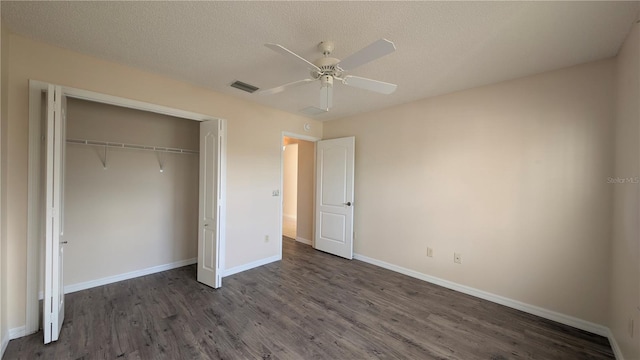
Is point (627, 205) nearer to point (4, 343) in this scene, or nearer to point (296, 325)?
point (296, 325)

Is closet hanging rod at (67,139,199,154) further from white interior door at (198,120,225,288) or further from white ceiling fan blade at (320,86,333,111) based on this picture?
white ceiling fan blade at (320,86,333,111)


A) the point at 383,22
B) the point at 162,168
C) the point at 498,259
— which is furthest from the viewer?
the point at 162,168

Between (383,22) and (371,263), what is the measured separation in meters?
3.50

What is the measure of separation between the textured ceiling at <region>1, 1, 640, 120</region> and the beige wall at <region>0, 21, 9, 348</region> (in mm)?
223

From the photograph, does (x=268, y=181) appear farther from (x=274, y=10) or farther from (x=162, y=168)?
(x=274, y=10)

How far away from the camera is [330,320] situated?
2.52 m

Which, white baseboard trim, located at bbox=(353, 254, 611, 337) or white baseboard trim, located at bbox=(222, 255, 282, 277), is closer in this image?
white baseboard trim, located at bbox=(353, 254, 611, 337)

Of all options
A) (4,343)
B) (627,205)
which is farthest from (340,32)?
(4,343)

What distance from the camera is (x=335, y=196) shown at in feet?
15.0

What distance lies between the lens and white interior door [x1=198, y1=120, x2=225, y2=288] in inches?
124

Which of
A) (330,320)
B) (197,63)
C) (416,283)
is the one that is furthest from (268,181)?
(416,283)

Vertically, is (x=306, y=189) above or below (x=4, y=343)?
above

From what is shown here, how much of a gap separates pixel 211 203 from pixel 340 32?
2.50 metres

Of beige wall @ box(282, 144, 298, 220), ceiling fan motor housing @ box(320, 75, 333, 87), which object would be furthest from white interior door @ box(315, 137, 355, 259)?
beige wall @ box(282, 144, 298, 220)
